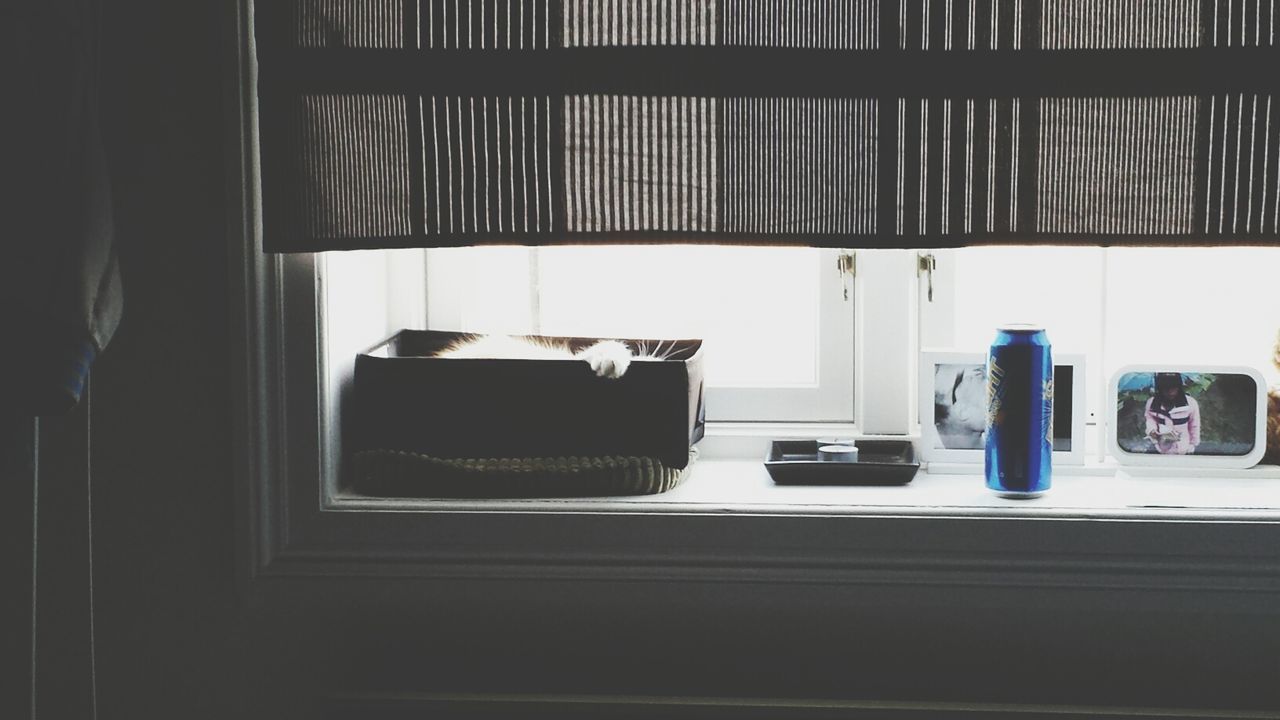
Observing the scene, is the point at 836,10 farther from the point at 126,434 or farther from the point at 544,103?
the point at 126,434

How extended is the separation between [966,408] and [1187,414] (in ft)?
0.88

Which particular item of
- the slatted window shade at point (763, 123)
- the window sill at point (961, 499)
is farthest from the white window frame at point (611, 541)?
the slatted window shade at point (763, 123)

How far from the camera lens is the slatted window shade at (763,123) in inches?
48.3

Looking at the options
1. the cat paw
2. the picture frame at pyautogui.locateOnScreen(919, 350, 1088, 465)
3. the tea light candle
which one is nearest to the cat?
the cat paw

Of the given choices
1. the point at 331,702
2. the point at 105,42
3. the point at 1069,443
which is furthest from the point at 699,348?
the point at 105,42

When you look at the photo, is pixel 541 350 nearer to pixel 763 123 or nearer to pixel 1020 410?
pixel 763 123

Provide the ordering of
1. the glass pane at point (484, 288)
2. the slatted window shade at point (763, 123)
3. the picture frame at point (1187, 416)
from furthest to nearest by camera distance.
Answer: the glass pane at point (484, 288)
the picture frame at point (1187, 416)
the slatted window shade at point (763, 123)

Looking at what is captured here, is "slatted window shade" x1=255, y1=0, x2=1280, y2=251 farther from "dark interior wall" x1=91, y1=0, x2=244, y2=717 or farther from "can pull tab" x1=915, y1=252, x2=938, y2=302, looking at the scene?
"can pull tab" x1=915, y1=252, x2=938, y2=302

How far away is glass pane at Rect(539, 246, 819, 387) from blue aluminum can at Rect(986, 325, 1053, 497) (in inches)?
12.0

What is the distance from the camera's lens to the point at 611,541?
1315mm

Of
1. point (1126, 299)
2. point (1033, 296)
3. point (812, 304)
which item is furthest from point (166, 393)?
point (1126, 299)

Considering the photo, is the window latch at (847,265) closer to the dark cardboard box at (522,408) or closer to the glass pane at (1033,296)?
the glass pane at (1033,296)

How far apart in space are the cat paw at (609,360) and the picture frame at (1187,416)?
2.02 ft

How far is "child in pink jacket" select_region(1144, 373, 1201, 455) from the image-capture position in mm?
1467
